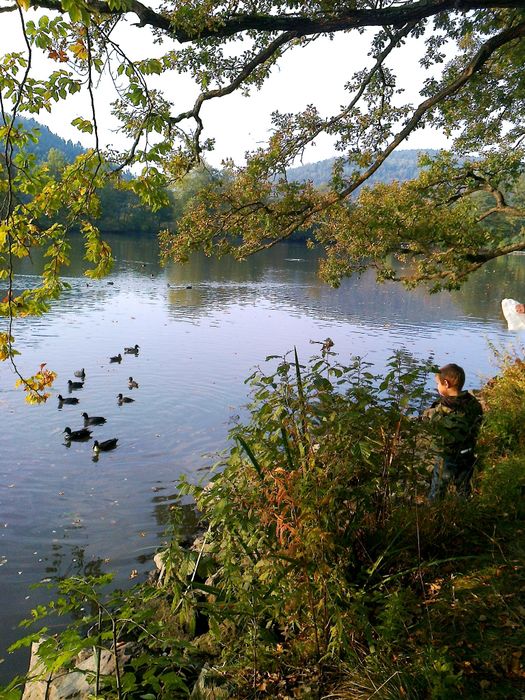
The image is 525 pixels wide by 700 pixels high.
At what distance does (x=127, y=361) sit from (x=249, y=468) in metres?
15.8

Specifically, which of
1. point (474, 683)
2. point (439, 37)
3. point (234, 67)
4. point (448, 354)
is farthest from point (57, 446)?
point (448, 354)

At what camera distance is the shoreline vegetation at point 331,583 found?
2.99 m

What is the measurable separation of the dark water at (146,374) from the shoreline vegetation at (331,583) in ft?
3.02

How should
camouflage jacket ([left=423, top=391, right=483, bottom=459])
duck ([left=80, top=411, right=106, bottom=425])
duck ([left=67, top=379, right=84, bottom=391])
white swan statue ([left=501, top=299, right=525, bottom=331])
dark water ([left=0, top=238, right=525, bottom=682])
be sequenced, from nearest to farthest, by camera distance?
camouflage jacket ([left=423, top=391, right=483, bottom=459])
dark water ([left=0, top=238, right=525, bottom=682])
white swan statue ([left=501, top=299, right=525, bottom=331])
duck ([left=80, top=411, right=106, bottom=425])
duck ([left=67, top=379, right=84, bottom=391])

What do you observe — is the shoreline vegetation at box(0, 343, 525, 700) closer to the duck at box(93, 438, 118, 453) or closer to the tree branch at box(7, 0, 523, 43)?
the tree branch at box(7, 0, 523, 43)

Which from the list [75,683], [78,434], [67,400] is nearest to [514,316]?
[75,683]

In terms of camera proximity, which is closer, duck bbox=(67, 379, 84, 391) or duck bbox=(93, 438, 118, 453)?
duck bbox=(93, 438, 118, 453)

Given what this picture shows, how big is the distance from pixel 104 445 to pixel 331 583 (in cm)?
934

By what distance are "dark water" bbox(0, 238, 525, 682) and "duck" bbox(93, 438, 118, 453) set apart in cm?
22

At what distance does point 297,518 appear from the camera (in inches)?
126

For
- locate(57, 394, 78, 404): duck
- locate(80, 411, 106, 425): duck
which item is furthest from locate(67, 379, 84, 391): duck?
locate(80, 411, 106, 425): duck

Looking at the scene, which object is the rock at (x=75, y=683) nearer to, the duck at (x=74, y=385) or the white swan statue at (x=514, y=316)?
the white swan statue at (x=514, y=316)

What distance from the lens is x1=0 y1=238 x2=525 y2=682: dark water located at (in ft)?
27.2

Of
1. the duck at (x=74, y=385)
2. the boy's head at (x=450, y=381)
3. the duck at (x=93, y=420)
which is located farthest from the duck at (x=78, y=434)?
the boy's head at (x=450, y=381)
